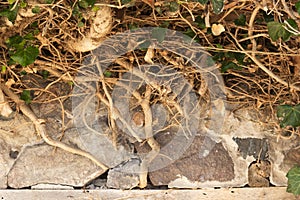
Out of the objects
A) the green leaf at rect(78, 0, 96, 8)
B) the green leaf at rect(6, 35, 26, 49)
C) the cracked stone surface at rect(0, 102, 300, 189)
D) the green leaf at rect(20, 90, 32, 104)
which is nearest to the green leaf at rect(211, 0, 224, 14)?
the green leaf at rect(78, 0, 96, 8)

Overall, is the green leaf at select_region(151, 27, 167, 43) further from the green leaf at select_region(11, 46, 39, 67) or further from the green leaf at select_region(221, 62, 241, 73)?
the green leaf at select_region(11, 46, 39, 67)

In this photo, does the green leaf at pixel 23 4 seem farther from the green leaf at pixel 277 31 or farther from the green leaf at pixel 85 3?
the green leaf at pixel 277 31

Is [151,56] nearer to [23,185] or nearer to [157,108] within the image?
[157,108]

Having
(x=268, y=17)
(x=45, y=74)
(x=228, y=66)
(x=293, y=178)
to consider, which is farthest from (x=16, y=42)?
(x=293, y=178)

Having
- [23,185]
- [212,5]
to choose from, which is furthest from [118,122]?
[212,5]

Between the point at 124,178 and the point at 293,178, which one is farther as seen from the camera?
the point at 124,178

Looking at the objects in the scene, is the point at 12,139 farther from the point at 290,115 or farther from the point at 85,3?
the point at 290,115
